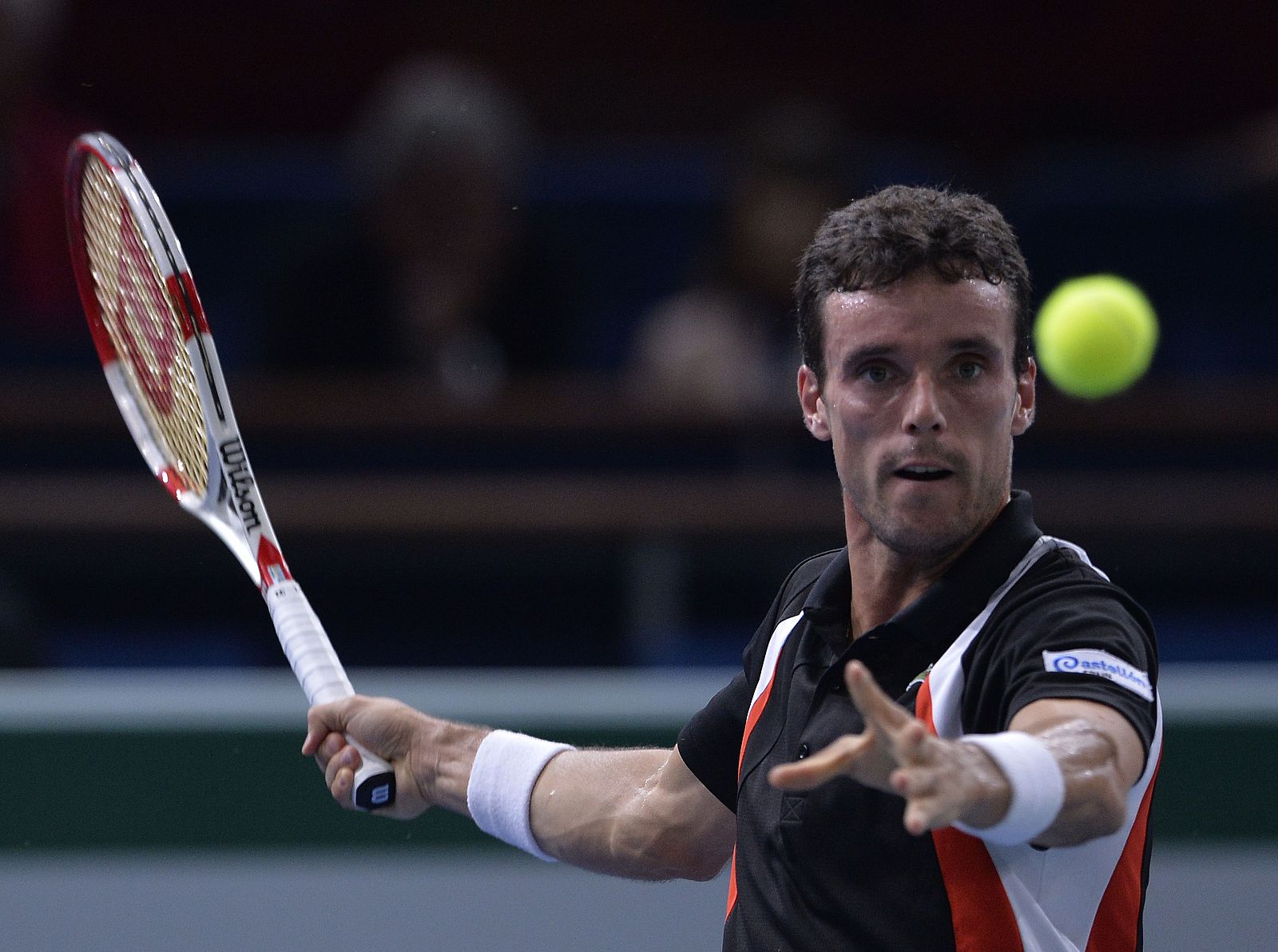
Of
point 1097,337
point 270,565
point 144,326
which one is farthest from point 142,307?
point 1097,337

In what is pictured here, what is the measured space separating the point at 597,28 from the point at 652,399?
96.2 inches

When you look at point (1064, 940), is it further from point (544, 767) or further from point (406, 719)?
point (406, 719)

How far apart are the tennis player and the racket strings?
105cm

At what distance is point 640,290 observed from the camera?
5.32 meters

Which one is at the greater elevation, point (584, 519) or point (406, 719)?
point (584, 519)

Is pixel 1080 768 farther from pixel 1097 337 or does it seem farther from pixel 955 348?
pixel 1097 337

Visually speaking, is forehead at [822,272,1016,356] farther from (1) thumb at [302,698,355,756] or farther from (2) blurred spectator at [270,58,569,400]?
(2) blurred spectator at [270,58,569,400]

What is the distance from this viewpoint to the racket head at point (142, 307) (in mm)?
→ 2648

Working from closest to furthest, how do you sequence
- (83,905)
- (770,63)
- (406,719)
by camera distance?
(406,719) → (83,905) → (770,63)

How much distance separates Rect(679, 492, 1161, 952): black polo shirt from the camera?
184 centimetres

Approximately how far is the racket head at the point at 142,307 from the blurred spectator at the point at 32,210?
1815 mm

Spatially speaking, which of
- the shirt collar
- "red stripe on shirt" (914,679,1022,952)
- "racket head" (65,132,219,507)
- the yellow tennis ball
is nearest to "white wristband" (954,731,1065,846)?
"red stripe on shirt" (914,679,1022,952)

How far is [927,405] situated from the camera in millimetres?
1983

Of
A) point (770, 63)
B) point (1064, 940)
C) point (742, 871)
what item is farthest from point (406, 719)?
point (770, 63)
